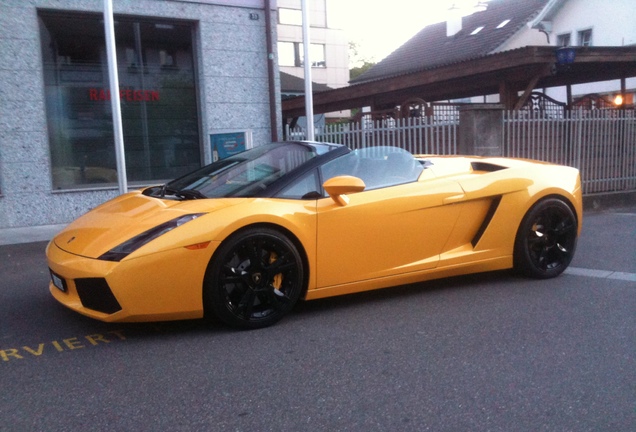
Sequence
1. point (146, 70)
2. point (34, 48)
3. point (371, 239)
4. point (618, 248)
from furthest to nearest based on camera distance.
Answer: point (146, 70) → point (34, 48) → point (618, 248) → point (371, 239)

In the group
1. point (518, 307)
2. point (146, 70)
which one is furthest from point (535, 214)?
point (146, 70)

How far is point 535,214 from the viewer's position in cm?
543

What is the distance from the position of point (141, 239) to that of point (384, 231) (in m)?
1.76

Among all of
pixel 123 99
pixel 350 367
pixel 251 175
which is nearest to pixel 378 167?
pixel 251 175

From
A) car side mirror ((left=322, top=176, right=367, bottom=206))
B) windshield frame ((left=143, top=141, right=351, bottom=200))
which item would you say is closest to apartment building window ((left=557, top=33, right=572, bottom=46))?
windshield frame ((left=143, top=141, right=351, bottom=200))

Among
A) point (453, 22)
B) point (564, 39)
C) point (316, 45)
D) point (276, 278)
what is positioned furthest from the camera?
point (316, 45)

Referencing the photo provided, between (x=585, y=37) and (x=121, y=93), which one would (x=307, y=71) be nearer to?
(x=121, y=93)

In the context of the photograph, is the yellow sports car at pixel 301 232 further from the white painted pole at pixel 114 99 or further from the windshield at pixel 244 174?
the white painted pole at pixel 114 99

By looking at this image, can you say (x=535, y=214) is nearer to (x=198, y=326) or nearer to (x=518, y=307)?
(x=518, y=307)

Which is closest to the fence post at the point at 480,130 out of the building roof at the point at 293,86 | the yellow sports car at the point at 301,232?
the yellow sports car at the point at 301,232

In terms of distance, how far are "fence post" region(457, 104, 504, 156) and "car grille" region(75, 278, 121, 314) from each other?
731cm

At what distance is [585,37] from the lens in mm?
30078

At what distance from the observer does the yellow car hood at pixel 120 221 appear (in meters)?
4.03

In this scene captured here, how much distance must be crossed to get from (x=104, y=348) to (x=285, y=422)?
5.05 ft
